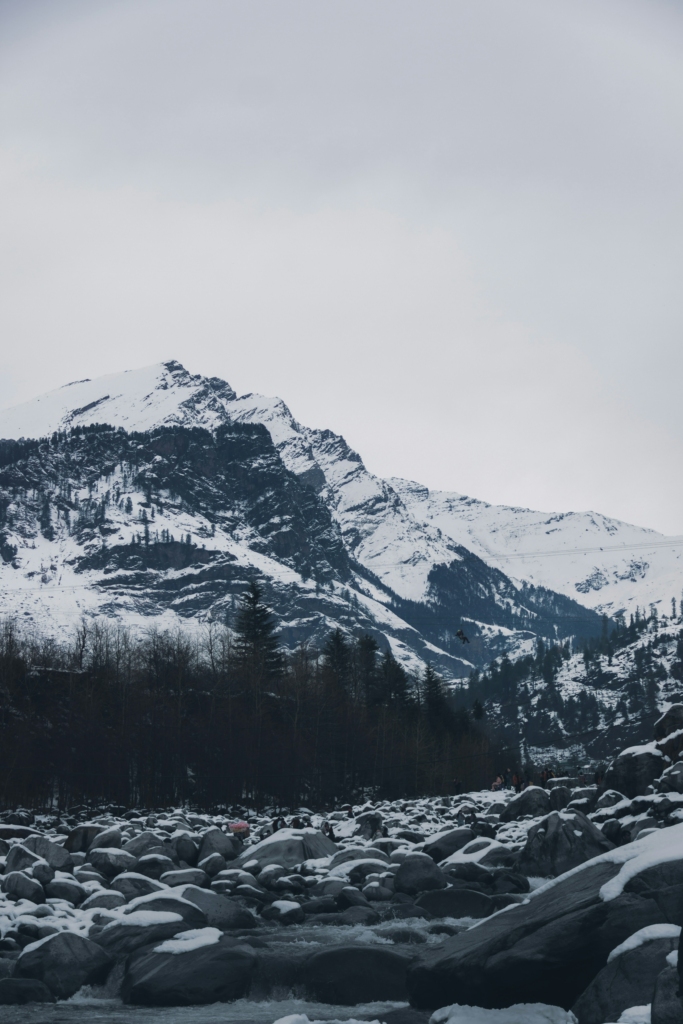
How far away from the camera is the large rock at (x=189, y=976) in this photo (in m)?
22.3

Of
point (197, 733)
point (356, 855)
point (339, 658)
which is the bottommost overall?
point (356, 855)

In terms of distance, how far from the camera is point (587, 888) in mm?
18531

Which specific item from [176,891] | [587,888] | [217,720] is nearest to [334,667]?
[217,720]

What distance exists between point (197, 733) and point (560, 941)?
69681 millimetres

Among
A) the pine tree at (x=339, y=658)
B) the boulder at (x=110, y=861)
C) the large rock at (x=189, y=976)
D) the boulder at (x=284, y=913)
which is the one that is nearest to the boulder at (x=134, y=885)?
the boulder at (x=284, y=913)

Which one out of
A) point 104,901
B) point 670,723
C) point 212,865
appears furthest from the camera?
point 670,723

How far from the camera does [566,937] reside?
56.9 feet

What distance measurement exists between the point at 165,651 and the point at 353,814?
108ft

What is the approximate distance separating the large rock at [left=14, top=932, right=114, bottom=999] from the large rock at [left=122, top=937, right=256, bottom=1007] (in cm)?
95

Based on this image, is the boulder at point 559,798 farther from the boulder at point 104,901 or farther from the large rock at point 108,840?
the boulder at point 104,901

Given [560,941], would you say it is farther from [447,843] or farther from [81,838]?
[81,838]

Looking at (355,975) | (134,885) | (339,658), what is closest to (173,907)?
(134,885)

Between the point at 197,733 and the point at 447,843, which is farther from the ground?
the point at 197,733

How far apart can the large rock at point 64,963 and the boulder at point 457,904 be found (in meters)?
12.5
